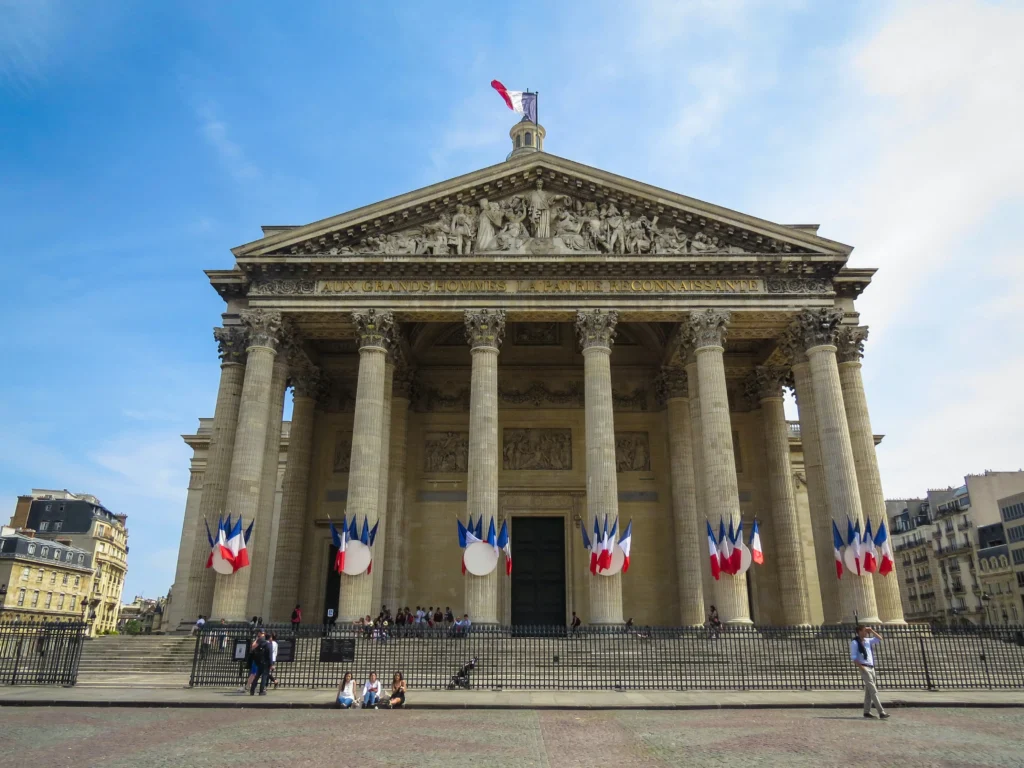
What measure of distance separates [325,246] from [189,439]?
19.4 m

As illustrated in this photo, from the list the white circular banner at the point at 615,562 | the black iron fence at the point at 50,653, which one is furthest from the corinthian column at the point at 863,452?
the black iron fence at the point at 50,653

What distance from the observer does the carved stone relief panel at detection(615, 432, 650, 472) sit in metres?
31.3

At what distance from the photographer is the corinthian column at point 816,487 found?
79.1 ft

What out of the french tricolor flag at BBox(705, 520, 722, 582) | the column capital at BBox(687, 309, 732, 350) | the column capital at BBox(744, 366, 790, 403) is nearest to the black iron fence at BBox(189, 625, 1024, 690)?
the french tricolor flag at BBox(705, 520, 722, 582)

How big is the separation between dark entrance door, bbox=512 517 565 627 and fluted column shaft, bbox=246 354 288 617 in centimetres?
999

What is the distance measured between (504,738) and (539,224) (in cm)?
2026

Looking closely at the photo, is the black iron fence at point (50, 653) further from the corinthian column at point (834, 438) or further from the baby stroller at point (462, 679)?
the corinthian column at point (834, 438)

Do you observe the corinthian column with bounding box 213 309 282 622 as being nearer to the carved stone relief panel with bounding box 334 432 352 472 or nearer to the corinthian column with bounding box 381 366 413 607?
the corinthian column with bounding box 381 366 413 607

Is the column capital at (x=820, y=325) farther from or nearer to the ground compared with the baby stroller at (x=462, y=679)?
farther from the ground

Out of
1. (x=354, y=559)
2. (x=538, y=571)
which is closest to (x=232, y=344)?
(x=354, y=559)

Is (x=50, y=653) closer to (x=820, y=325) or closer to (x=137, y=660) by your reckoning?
(x=137, y=660)

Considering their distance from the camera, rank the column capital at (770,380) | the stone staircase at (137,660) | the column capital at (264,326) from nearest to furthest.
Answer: the stone staircase at (137,660) → the column capital at (264,326) → the column capital at (770,380)

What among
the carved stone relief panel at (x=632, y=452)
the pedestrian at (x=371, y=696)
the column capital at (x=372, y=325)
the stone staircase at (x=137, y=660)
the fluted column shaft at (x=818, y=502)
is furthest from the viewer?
the carved stone relief panel at (x=632, y=452)

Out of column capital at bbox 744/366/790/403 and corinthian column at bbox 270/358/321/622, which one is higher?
column capital at bbox 744/366/790/403
